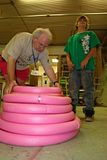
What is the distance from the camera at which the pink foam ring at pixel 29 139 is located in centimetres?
152

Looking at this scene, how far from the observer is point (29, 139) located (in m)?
1.53

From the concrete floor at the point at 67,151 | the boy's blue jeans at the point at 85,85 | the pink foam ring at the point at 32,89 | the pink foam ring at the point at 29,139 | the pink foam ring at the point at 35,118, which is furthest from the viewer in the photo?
the boy's blue jeans at the point at 85,85

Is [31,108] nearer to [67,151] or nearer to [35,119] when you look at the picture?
[35,119]

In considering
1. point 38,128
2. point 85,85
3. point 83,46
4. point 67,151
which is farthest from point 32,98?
point 83,46

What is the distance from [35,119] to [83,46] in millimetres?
1396

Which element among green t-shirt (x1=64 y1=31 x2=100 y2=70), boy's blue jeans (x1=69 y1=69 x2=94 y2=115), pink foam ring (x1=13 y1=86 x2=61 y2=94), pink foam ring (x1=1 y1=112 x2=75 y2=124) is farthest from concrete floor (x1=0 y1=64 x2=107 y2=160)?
green t-shirt (x1=64 y1=31 x2=100 y2=70)

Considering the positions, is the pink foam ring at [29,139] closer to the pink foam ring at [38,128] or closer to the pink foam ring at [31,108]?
the pink foam ring at [38,128]

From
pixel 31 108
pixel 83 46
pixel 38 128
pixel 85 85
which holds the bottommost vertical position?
pixel 38 128

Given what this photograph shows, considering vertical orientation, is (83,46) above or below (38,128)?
above

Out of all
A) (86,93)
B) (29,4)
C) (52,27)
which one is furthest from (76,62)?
(52,27)

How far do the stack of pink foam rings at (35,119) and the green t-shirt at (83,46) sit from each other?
3.24ft

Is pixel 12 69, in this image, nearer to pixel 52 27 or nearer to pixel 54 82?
pixel 54 82

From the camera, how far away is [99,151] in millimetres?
1450

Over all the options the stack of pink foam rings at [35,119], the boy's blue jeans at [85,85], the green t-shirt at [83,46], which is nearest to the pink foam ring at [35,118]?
the stack of pink foam rings at [35,119]
